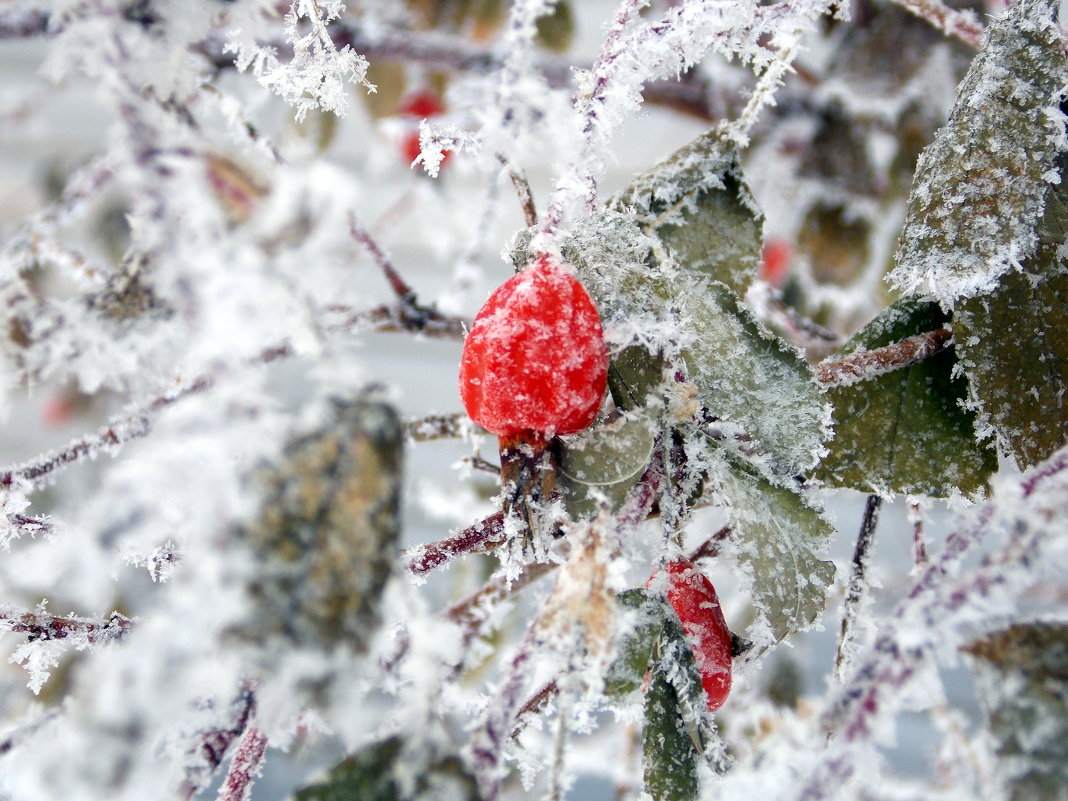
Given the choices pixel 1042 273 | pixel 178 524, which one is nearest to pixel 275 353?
pixel 178 524

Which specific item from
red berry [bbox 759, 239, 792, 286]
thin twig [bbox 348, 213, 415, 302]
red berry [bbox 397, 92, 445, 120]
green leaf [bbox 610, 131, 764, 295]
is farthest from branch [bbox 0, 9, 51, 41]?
red berry [bbox 759, 239, 792, 286]

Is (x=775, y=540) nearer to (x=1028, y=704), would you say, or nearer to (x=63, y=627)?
(x=1028, y=704)

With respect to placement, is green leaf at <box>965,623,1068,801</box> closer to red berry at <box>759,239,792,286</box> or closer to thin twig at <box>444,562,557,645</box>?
thin twig at <box>444,562,557,645</box>

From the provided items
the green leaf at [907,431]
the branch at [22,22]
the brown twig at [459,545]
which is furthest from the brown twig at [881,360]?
the branch at [22,22]

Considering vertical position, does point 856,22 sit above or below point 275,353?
above

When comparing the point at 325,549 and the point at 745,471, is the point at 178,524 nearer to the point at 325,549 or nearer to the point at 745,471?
the point at 325,549

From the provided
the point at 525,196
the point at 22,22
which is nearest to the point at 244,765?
the point at 525,196

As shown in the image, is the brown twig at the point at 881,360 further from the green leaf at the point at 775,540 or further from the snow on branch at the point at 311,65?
the snow on branch at the point at 311,65
